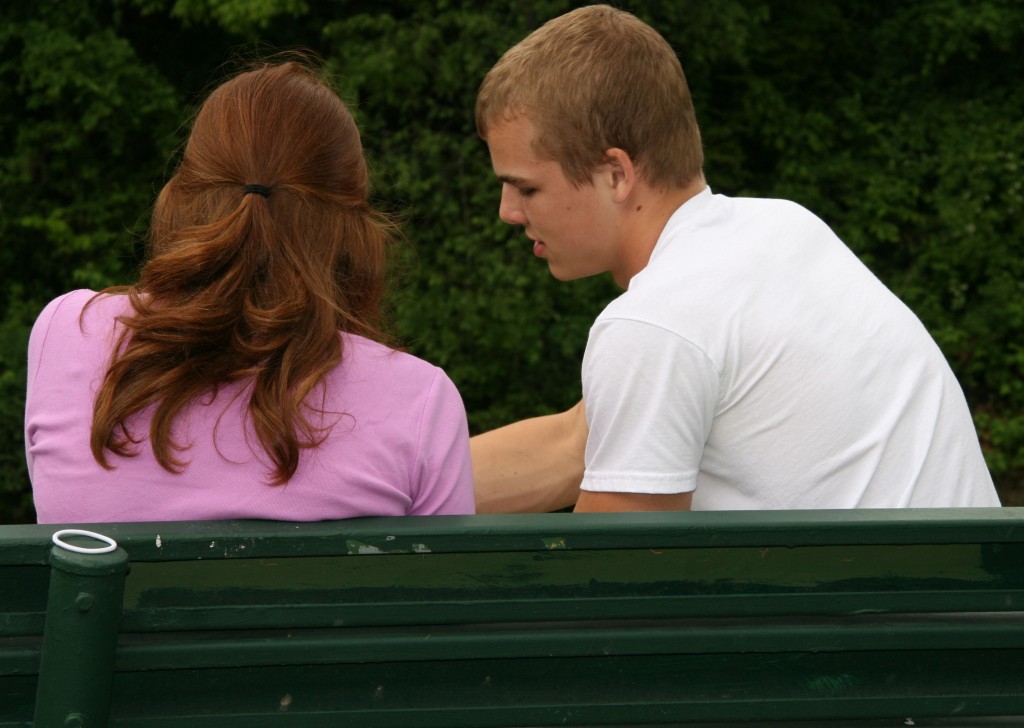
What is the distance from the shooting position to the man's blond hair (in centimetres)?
238

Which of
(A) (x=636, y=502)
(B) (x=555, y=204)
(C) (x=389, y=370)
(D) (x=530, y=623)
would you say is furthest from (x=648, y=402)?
(B) (x=555, y=204)

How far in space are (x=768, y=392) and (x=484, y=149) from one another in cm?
597

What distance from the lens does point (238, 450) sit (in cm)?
173

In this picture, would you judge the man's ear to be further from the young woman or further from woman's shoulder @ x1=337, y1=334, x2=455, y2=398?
woman's shoulder @ x1=337, y1=334, x2=455, y2=398

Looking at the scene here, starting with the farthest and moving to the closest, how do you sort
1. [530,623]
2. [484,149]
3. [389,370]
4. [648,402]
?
[484,149]
[648,402]
[389,370]
[530,623]

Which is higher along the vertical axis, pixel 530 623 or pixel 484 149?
pixel 530 623

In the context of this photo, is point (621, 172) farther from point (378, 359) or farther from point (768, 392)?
point (378, 359)

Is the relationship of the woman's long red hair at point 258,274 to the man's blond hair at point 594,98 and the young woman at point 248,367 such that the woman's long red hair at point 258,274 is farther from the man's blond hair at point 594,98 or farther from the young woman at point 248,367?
the man's blond hair at point 594,98

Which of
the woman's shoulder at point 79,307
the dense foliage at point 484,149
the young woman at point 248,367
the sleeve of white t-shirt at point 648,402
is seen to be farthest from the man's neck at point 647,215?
the dense foliage at point 484,149

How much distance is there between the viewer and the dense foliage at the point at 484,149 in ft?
25.0

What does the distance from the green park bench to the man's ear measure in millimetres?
981

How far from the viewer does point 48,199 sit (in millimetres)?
8594

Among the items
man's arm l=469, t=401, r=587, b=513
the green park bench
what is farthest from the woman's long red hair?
man's arm l=469, t=401, r=587, b=513

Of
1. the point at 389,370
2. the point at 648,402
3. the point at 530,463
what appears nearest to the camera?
the point at 389,370
